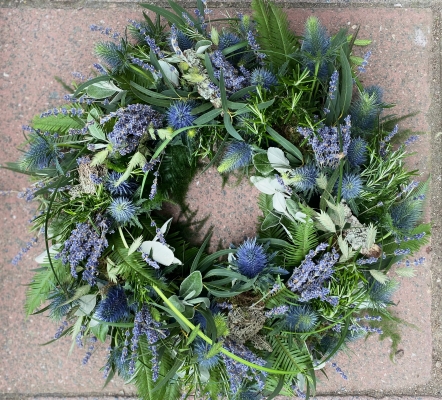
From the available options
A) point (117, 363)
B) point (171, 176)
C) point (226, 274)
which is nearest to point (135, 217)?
point (171, 176)

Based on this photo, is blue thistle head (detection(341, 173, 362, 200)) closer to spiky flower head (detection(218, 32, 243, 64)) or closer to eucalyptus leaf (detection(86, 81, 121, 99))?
spiky flower head (detection(218, 32, 243, 64))

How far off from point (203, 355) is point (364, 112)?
0.81m

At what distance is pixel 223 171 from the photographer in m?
1.14

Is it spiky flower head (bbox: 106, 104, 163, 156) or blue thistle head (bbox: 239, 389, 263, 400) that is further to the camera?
blue thistle head (bbox: 239, 389, 263, 400)

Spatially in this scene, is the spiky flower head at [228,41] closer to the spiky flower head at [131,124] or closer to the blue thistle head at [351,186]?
the spiky flower head at [131,124]

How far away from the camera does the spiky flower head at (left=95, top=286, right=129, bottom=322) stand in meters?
1.08

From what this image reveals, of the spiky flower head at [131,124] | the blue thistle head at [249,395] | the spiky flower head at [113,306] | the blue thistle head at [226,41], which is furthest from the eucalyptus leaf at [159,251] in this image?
the blue thistle head at [226,41]

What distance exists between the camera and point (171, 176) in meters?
1.18

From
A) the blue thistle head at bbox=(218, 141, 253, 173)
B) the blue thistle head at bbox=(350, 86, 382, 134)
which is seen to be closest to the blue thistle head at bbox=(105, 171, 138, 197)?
the blue thistle head at bbox=(218, 141, 253, 173)

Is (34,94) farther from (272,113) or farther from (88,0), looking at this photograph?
(272,113)

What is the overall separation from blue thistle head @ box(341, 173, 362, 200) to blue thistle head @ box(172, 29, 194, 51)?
57 centimetres

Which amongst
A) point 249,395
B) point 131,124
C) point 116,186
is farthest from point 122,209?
point 249,395

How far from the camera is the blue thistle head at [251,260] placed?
110 centimetres

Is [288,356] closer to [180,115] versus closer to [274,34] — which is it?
[180,115]
